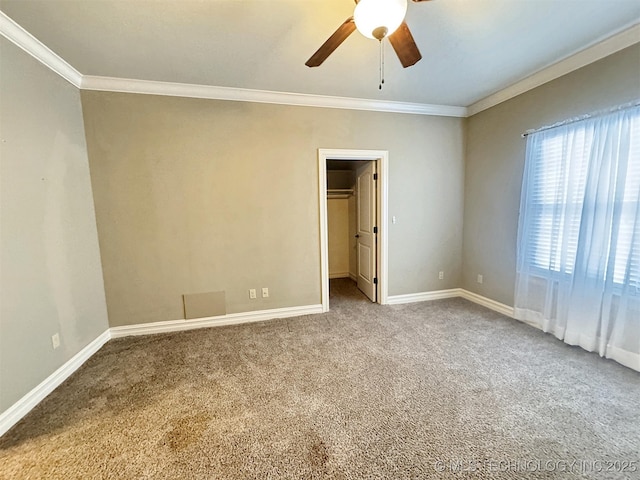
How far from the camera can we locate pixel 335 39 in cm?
157

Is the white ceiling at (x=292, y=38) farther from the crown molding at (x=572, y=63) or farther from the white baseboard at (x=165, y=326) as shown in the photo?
the white baseboard at (x=165, y=326)

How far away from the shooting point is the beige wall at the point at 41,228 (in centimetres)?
179

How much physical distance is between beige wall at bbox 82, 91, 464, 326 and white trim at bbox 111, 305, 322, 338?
7cm

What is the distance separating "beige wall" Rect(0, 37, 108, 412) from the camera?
1.79 m

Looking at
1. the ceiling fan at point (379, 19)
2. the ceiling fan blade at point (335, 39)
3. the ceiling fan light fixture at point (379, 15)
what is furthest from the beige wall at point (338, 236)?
the ceiling fan light fixture at point (379, 15)

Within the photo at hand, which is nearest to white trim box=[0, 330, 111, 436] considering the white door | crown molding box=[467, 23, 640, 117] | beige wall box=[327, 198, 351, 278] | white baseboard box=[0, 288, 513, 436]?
white baseboard box=[0, 288, 513, 436]

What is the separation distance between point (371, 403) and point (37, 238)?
112 inches

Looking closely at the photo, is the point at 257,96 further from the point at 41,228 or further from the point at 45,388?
the point at 45,388

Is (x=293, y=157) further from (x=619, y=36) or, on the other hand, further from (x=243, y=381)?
(x=619, y=36)

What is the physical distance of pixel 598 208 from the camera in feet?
7.51

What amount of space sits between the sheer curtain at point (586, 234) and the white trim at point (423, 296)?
3.33ft

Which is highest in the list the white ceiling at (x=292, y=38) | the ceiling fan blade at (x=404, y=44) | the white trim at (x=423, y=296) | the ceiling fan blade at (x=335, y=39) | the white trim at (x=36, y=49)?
the white ceiling at (x=292, y=38)

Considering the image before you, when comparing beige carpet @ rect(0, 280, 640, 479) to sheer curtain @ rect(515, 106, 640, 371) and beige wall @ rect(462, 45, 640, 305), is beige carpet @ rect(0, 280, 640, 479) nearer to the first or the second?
sheer curtain @ rect(515, 106, 640, 371)

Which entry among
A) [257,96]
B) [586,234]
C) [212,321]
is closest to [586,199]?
[586,234]
